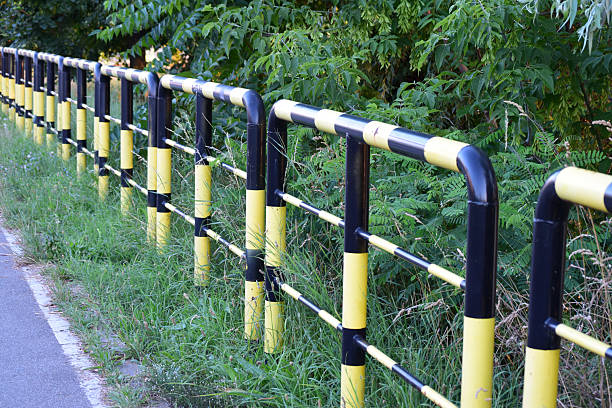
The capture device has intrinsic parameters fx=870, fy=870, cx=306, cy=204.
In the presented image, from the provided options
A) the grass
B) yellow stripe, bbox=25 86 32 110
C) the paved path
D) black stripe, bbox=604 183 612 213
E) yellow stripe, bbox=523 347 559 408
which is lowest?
the paved path

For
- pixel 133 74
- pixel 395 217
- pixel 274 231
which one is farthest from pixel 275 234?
pixel 133 74

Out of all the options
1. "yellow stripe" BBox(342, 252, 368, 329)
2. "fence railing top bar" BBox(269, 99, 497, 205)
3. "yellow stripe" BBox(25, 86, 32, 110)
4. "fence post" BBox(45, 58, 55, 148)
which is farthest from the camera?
"yellow stripe" BBox(25, 86, 32, 110)

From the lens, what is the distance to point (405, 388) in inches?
144

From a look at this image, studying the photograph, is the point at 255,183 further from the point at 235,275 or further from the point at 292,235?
the point at 235,275

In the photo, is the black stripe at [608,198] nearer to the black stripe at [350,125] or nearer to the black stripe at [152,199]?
the black stripe at [350,125]

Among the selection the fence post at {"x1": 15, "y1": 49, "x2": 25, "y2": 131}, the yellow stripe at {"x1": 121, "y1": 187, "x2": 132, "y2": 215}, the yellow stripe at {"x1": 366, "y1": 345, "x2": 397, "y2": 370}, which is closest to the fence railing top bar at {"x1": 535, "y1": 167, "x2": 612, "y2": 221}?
the yellow stripe at {"x1": 366, "y1": 345, "x2": 397, "y2": 370}

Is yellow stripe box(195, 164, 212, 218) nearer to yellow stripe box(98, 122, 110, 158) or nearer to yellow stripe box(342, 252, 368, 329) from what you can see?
yellow stripe box(342, 252, 368, 329)

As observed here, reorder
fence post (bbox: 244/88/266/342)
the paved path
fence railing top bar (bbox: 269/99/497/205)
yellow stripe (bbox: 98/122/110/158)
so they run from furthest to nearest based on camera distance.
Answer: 1. yellow stripe (bbox: 98/122/110/158)
2. fence post (bbox: 244/88/266/342)
3. the paved path
4. fence railing top bar (bbox: 269/99/497/205)

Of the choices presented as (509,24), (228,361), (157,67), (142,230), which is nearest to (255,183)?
(228,361)

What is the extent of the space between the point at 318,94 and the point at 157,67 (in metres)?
3.70

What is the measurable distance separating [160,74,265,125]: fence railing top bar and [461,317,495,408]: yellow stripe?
2007 millimetres

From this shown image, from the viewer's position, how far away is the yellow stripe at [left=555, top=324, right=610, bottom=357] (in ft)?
7.23

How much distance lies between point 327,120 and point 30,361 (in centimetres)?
219

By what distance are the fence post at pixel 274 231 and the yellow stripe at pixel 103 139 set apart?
13.5 feet
